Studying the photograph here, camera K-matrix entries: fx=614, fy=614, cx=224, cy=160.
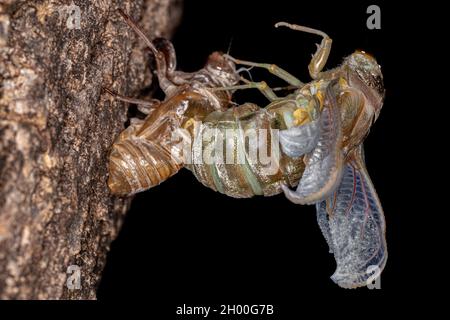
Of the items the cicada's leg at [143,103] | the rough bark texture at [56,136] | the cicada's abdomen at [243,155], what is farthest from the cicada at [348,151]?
the rough bark texture at [56,136]

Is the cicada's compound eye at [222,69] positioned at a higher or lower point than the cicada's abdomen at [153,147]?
higher

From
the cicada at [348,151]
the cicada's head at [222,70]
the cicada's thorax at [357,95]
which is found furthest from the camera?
the cicada's head at [222,70]

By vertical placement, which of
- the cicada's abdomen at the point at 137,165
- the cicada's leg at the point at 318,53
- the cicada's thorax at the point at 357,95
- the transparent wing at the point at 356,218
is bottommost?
the transparent wing at the point at 356,218

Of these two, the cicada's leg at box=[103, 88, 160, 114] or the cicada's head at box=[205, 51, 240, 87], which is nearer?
the cicada's leg at box=[103, 88, 160, 114]

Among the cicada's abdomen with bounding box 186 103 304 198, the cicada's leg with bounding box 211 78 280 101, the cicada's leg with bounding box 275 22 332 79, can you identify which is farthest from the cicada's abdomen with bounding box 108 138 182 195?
the cicada's leg with bounding box 275 22 332 79

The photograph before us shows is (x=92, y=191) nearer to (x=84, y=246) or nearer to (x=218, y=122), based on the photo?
(x=84, y=246)

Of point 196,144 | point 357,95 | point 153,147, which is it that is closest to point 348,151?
point 357,95

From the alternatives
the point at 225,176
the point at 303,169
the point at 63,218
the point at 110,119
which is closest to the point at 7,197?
the point at 63,218

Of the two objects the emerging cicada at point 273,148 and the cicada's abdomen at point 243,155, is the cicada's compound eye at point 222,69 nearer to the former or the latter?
the emerging cicada at point 273,148

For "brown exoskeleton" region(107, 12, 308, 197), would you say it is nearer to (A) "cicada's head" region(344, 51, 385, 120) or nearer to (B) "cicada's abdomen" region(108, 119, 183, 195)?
(B) "cicada's abdomen" region(108, 119, 183, 195)

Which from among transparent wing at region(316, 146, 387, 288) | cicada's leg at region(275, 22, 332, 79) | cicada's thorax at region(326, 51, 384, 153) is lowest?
transparent wing at region(316, 146, 387, 288)
